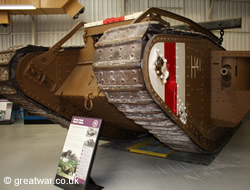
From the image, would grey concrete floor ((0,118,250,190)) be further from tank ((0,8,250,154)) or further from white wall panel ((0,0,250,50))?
white wall panel ((0,0,250,50))

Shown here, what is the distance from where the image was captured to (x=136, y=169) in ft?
14.0

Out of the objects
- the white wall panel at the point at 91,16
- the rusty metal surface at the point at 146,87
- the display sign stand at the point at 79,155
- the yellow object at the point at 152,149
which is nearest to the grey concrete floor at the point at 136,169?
the yellow object at the point at 152,149

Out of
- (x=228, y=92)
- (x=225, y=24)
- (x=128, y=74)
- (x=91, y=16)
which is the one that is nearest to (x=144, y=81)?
(x=128, y=74)

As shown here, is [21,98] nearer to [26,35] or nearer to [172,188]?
[172,188]

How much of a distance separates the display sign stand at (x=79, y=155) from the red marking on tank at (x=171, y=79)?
86 centimetres

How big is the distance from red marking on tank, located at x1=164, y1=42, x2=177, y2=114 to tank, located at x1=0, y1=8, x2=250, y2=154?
11 millimetres

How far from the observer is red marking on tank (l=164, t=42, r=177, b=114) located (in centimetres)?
313

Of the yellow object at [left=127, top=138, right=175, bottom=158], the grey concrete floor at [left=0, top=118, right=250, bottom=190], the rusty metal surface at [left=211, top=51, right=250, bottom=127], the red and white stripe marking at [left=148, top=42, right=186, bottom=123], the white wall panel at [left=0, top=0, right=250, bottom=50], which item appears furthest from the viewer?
the white wall panel at [left=0, top=0, right=250, bottom=50]

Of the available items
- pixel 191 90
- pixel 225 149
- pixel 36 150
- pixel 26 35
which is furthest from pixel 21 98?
pixel 26 35

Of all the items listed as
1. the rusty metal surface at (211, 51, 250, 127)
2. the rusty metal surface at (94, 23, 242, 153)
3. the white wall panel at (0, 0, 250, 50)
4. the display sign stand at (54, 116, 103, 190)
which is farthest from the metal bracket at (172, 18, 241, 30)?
the white wall panel at (0, 0, 250, 50)

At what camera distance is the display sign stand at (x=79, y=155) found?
3197mm

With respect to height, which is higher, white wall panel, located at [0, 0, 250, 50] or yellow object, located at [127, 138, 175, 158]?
white wall panel, located at [0, 0, 250, 50]

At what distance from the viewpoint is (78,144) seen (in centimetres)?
339

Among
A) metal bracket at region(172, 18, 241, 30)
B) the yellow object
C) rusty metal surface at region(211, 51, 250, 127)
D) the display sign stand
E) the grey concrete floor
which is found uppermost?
metal bracket at region(172, 18, 241, 30)
